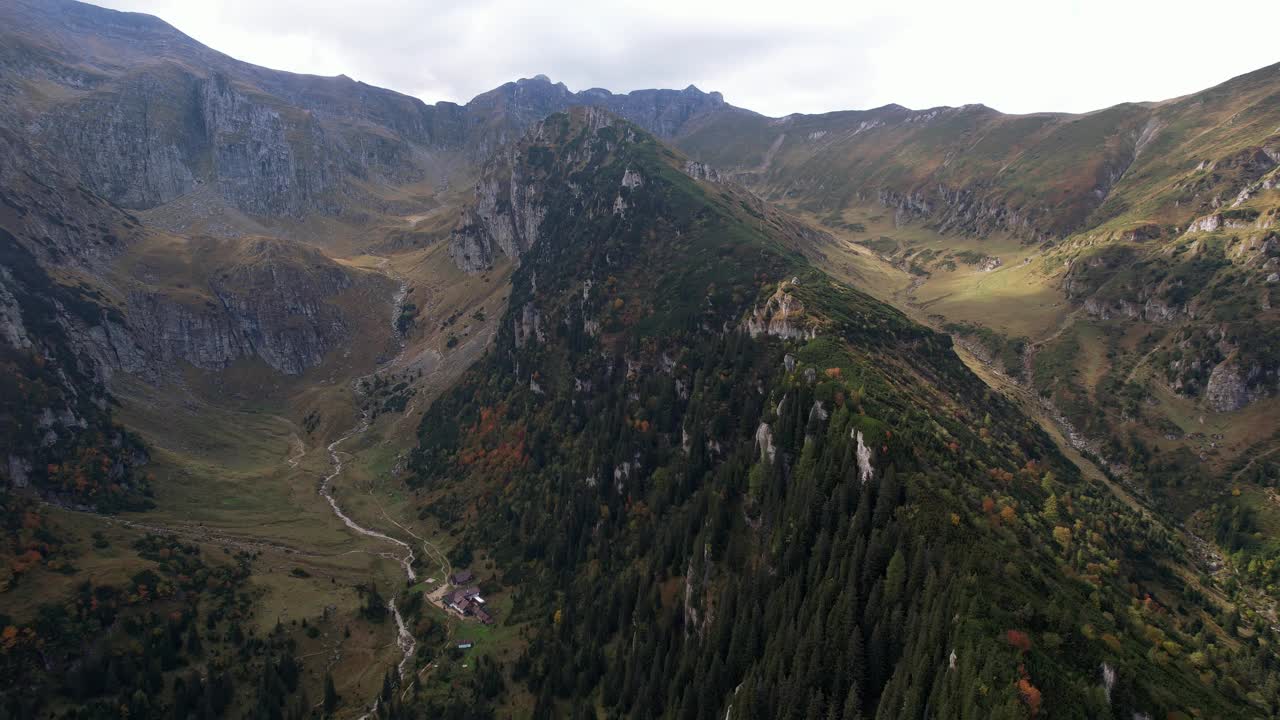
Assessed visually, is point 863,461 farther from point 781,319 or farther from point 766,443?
point 781,319

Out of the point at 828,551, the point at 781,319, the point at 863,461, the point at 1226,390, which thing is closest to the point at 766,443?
the point at 863,461

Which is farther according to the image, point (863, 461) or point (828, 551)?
point (863, 461)

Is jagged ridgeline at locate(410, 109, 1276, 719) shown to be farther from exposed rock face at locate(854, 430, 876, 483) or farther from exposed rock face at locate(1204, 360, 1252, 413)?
exposed rock face at locate(1204, 360, 1252, 413)

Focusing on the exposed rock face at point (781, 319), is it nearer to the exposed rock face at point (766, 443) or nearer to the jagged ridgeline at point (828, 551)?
the jagged ridgeline at point (828, 551)

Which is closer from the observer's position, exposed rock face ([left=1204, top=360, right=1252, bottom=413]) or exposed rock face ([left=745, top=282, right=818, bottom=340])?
exposed rock face ([left=745, top=282, right=818, bottom=340])

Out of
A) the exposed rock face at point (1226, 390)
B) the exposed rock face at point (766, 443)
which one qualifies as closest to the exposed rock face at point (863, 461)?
the exposed rock face at point (766, 443)

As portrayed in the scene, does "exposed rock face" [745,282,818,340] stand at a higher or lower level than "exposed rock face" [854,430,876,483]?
higher

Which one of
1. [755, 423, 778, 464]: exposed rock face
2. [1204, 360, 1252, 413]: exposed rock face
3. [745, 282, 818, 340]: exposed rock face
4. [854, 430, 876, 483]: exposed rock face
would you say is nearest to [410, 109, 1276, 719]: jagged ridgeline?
[854, 430, 876, 483]: exposed rock face

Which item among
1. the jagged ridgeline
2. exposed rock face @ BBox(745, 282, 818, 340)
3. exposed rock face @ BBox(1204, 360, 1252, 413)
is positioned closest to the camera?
the jagged ridgeline

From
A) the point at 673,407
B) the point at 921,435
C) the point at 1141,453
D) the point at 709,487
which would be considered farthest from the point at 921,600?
the point at 1141,453
